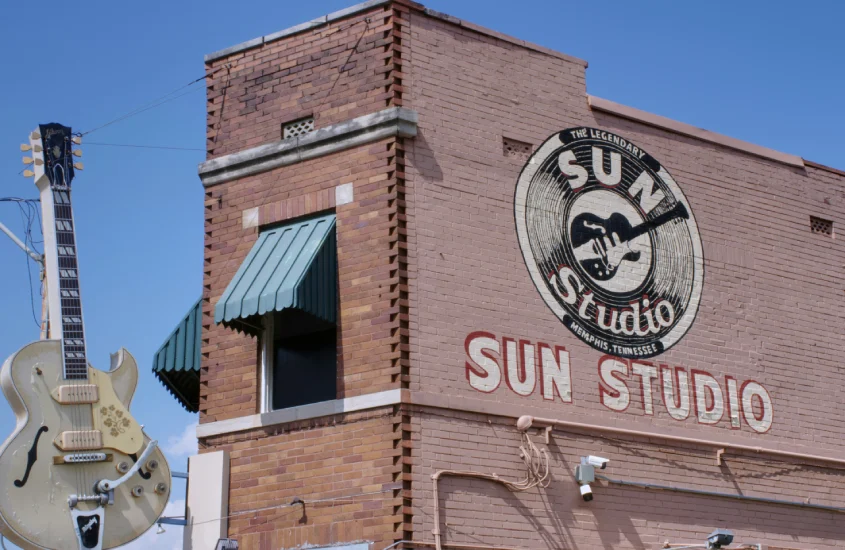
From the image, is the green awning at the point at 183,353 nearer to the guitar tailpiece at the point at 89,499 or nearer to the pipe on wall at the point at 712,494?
the guitar tailpiece at the point at 89,499

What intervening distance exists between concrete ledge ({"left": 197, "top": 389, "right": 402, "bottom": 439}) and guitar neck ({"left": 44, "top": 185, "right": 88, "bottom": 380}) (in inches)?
74.9

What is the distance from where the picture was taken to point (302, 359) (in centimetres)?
1630

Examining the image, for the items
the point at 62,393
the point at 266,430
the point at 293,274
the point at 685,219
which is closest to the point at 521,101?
A: the point at 685,219

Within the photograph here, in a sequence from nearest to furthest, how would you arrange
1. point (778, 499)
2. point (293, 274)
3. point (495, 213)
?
point (293, 274), point (495, 213), point (778, 499)

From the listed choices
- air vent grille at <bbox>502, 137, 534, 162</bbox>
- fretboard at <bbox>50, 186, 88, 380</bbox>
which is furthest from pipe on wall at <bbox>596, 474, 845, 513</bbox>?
fretboard at <bbox>50, 186, 88, 380</bbox>

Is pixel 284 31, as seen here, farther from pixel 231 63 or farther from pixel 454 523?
pixel 454 523

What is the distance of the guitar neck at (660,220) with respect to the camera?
1819cm

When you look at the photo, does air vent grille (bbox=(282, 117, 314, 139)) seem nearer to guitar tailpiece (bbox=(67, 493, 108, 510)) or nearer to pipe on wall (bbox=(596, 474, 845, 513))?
guitar tailpiece (bbox=(67, 493, 108, 510))

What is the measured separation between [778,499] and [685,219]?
171 inches

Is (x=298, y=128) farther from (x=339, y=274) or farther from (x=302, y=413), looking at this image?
(x=302, y=413)

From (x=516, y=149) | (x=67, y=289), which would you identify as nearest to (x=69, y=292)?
(x=67, y=289)

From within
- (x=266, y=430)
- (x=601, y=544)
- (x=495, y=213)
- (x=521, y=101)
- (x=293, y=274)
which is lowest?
(x=601, y=544)

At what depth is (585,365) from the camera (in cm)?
1694

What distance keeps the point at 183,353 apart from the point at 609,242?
6.29 metres
